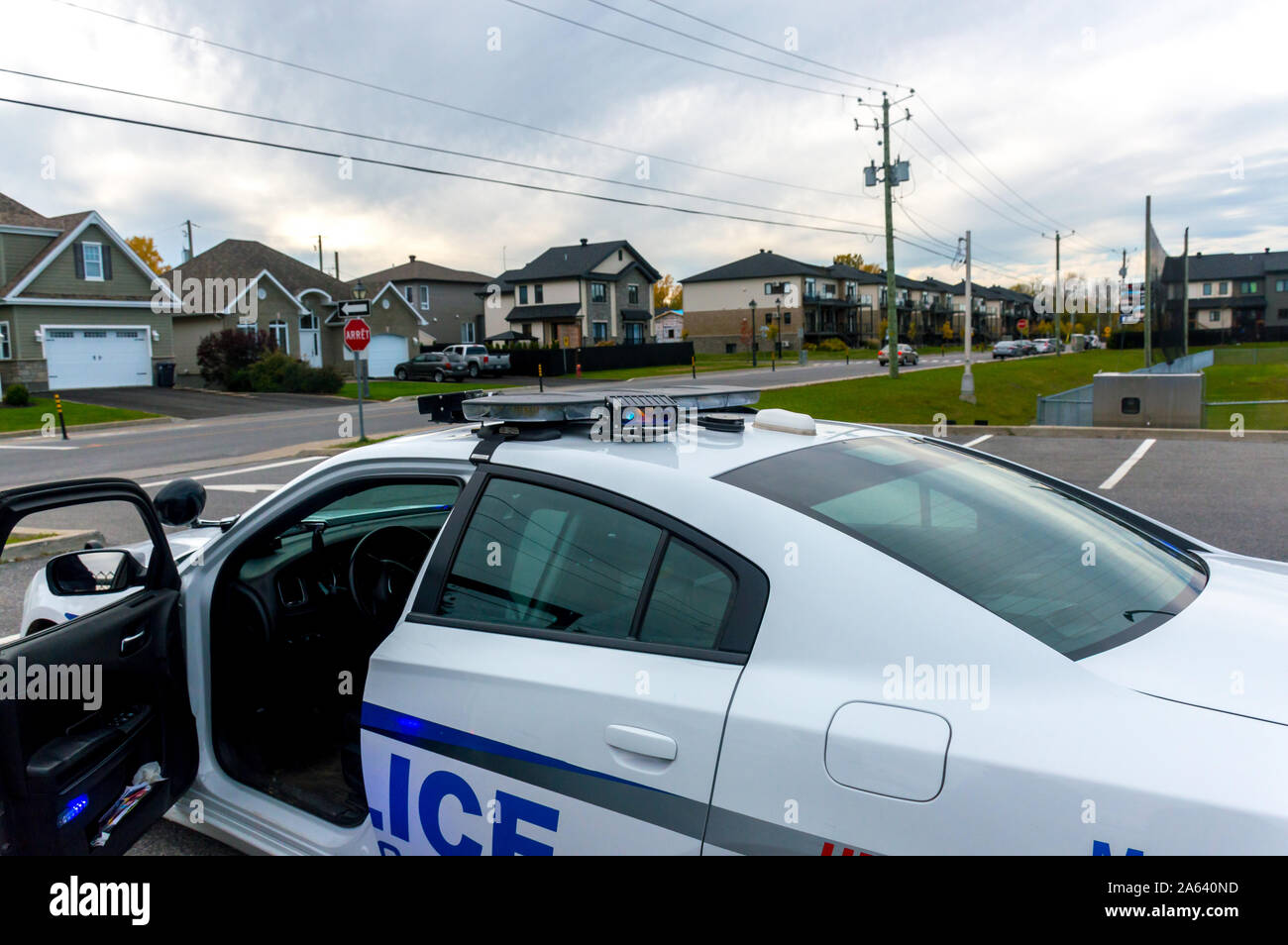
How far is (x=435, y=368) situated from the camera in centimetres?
4794

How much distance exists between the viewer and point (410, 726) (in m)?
2.40

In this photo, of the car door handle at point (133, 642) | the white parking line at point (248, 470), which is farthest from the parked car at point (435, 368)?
the car door handle at point (133, 642)

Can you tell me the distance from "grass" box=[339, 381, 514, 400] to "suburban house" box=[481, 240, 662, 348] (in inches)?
921

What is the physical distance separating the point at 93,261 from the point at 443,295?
107 ft

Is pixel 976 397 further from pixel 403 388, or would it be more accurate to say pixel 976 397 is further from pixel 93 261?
pixel 93 261

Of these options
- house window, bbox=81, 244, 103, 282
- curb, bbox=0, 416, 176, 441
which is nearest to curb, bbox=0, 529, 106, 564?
curb, bbox=0, 416, 176, 441

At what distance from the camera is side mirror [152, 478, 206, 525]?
3.24m

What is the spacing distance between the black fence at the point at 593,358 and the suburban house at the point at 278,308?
336 inches

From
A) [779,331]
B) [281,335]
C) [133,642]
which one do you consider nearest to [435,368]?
[281,335]

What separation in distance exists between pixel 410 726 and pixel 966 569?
143 cm

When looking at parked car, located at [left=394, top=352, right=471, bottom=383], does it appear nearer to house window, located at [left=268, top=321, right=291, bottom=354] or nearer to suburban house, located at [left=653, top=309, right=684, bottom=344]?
house window, located at [left=268, top=321, right=291, bottom=354]
